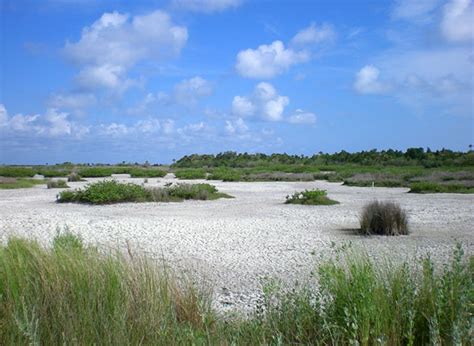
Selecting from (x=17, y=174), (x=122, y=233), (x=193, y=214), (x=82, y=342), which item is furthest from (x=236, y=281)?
(x=17, y=174)

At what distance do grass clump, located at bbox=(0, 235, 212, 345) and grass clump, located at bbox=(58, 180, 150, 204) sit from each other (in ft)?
59.9

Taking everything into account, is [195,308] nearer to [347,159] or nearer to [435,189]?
[435,189]

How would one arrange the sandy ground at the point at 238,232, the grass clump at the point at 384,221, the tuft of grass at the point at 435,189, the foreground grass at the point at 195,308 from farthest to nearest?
the tuft of grass at the point at 435,189
the grass clump at the point at 384,221
the sandy ground at the point at 238,232
the foreground grass at the point at 195,308

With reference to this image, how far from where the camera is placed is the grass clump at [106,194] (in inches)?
957

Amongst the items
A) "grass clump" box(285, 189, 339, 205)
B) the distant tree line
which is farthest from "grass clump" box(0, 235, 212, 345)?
the distant tree line

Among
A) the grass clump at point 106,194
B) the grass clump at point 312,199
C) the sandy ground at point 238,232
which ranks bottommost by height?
the sandy ground at point 238,232

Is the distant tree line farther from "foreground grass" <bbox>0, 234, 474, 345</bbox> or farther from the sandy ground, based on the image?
"foreground grass" <bbox>0, 234, 474, 345</bbox>

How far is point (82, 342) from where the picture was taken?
4.27 meters

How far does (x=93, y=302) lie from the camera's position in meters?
4.84

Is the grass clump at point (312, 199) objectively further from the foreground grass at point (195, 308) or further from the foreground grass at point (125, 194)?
the foreground grass at point (195, 308)

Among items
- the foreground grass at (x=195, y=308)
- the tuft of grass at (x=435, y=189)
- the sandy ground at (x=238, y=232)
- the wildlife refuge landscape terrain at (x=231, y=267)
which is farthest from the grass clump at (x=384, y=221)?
the tuft of grass at (x=435, y=189)

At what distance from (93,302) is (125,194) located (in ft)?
68.2

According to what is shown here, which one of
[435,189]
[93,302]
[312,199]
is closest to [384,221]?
[312,199]

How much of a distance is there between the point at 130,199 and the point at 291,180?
26.4m
